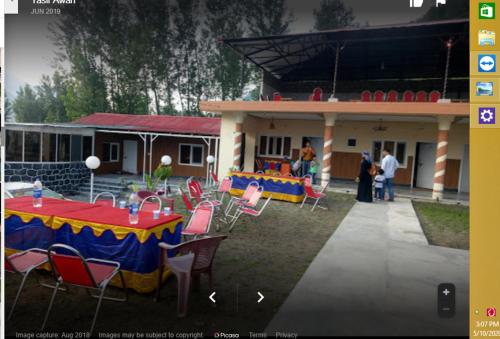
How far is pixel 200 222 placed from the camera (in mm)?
3926

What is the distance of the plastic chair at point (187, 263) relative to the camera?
2.36 meters

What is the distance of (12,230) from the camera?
10.1 feet

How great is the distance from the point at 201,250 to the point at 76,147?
36.0 feet

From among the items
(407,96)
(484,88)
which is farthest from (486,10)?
(407,96)

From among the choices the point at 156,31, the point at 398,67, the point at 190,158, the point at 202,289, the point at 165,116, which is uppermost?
the point at 398,67

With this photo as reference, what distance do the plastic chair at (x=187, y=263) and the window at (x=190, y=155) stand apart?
11484 mm

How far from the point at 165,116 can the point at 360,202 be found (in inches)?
416

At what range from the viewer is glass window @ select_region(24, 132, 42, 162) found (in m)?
10.0

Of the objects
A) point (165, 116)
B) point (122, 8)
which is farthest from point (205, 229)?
point (165, 116)

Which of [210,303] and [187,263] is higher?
[187,263]

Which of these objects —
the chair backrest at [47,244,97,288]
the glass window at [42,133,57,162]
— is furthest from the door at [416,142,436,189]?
the glass window at [42,133,57,162]

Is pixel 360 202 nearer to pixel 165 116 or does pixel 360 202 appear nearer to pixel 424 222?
pixel 424 222

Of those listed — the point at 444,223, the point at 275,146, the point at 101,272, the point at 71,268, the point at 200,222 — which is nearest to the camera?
the point at 71,268

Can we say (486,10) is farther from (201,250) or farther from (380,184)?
(380,184)
